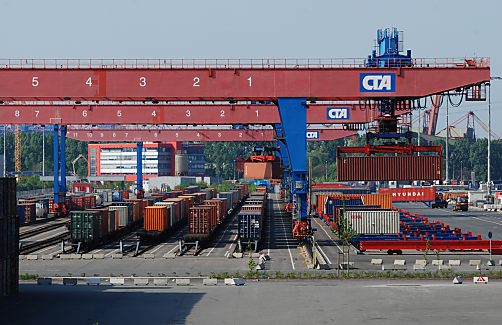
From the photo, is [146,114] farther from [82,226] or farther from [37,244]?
[82,226]

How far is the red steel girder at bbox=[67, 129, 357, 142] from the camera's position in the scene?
110250mm

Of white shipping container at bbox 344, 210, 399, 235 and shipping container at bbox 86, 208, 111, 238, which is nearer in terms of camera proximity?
shipping container at bbox 86, 208, 111, 238

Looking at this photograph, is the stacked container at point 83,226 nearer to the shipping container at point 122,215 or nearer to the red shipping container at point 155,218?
the red shipping container at point 155,218

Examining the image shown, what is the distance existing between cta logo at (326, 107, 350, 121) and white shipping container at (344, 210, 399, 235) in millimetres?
22212

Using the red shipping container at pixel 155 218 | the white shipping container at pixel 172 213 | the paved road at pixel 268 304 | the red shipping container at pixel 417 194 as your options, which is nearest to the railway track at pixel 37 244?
the red shipping container at pixel 155 218

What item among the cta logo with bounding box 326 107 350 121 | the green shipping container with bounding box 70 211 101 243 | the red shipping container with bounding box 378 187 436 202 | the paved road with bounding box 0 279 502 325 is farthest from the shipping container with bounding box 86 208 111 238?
the red shipping container with bounding box 378 187 436 202

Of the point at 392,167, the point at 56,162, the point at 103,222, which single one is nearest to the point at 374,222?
the point at 392,167

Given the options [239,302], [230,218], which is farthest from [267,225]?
[239,302]

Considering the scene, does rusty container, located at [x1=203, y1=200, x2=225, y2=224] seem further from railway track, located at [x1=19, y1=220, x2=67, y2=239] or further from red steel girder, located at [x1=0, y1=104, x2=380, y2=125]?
railway track, located at [x1=19, y1=220, x2=67, y2=239]

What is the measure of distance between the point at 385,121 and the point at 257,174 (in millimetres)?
28112

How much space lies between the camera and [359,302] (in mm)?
35906

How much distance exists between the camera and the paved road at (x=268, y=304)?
105 ft

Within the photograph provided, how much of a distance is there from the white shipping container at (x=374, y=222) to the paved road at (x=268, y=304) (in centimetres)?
1976

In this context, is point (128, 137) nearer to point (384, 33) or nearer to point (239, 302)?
point (384, 33)
